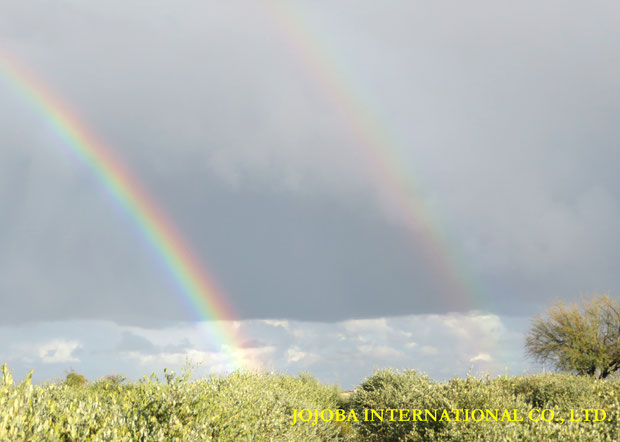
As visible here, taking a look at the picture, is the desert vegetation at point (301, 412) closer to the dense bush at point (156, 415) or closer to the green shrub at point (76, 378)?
the dense bush at point (156, 415)

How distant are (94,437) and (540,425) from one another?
1229 cm

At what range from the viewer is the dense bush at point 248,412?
390 inches

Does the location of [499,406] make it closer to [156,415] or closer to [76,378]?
[156,415]

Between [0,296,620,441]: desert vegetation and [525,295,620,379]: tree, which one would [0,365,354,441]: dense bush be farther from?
[525,295,620,379]: tree

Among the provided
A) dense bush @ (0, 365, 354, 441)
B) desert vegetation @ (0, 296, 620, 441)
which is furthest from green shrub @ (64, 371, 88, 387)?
dense bush @ (0, 365, 354, 441)

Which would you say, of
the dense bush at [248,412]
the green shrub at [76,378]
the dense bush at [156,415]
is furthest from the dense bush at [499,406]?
the green shrub at [76,378]

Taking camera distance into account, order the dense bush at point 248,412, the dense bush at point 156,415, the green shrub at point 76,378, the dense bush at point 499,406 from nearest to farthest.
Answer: the dense bush at point 156,415 → the dense bush at point 248,412 → the dense bush at point 499,406 → the green shrub at point 76,378

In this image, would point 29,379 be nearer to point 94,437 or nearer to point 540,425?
point 94,437

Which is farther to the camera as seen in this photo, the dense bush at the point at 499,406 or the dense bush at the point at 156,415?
the dense bush at the point at 499,406

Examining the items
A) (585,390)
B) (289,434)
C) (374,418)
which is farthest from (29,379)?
(585,390)

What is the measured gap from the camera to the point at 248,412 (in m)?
15.7

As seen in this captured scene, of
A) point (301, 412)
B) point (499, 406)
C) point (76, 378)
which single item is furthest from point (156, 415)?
point (76, 378)

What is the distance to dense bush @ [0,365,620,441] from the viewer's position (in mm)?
9914

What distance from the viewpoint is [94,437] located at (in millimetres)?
9719
